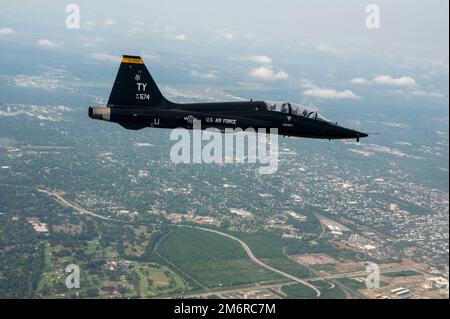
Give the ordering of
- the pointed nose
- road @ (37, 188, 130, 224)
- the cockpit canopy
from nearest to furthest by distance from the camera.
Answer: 1. the cockpit canopy
2. the pointed nose
3. road @ (37, 188, 130, 224)

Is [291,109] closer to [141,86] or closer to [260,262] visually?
[141,86]

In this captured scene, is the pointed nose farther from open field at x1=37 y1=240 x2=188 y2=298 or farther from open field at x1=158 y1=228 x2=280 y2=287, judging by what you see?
open field at x1=37 y1=240 x2=188 y2=298

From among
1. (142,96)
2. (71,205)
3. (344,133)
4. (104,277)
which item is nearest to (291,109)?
(344,133)

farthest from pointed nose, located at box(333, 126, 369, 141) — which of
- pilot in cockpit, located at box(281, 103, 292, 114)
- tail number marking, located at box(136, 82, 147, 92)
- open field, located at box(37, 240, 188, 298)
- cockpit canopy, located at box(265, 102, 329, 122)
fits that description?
open field, located at box(37, 240, 188, 298)

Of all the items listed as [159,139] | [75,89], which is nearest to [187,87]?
[159,139]

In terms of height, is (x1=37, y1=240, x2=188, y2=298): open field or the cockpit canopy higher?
the cockpit canopy

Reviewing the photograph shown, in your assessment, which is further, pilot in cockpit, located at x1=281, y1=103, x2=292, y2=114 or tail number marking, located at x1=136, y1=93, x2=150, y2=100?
pilot in cockpit, located at x1=281, y1=103, x2=292, y2=114

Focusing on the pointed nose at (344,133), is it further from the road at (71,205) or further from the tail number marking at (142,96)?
the road at (71,205)
